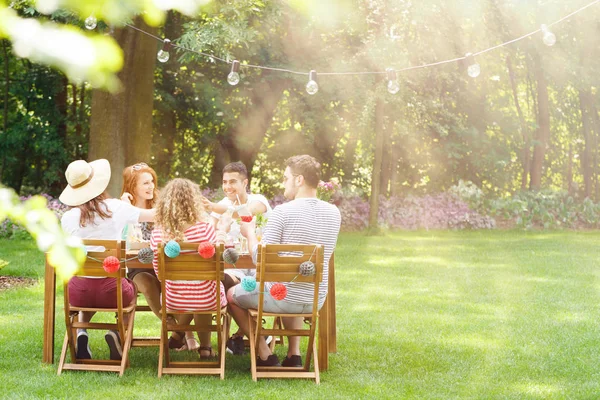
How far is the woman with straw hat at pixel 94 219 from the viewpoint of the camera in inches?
215

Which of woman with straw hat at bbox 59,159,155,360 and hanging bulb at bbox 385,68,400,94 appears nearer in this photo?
woman with straw hat at bbox 59,159,155,360

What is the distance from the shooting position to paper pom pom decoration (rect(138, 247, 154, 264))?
17.2ft

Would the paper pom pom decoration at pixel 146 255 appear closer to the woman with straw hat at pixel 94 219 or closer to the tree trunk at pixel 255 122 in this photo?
the woman with straw hat at pixel 94 219

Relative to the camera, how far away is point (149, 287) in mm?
5988

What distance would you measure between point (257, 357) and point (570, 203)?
17381 millimetres

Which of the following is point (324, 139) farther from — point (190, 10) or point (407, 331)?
point (190, 10)

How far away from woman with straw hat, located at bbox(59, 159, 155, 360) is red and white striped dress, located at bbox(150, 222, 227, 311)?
0.42m

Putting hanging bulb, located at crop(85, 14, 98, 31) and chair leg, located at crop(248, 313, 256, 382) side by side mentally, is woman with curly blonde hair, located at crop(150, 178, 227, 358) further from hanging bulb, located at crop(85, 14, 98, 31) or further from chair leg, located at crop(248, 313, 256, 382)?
hanging bulb, located at crop(85, 14, 98, 31)

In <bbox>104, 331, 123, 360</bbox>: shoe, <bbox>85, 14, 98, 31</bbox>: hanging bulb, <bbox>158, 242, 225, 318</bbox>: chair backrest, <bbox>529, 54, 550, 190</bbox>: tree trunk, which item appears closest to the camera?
<bbox>85, 14, 98, 31</bbox>: hanging bulb

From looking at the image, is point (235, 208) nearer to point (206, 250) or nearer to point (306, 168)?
point (306, 168)

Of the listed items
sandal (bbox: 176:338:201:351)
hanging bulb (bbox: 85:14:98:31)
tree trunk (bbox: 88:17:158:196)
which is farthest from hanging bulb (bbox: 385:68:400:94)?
hanging bulb (bbox: 85:14:98:31)

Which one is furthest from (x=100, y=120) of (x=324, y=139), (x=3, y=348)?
(x=3, y=348)

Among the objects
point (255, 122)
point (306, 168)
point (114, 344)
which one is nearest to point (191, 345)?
point (114, 344)

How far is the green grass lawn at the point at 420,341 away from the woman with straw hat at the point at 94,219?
481mm
